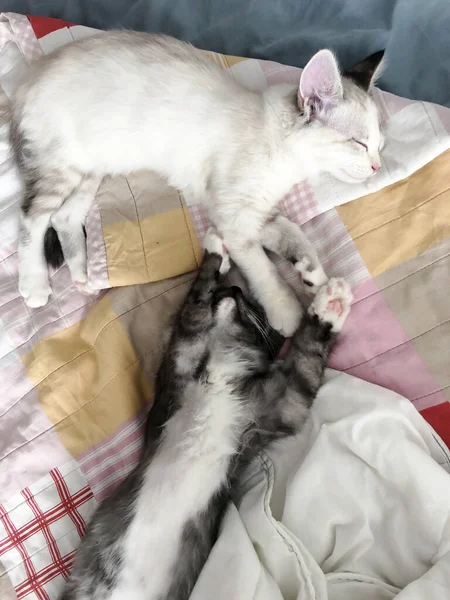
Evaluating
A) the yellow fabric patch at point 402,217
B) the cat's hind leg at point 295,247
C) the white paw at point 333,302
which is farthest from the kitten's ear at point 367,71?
the white paw at point 333,302

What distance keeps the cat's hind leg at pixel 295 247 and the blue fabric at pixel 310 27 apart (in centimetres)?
52

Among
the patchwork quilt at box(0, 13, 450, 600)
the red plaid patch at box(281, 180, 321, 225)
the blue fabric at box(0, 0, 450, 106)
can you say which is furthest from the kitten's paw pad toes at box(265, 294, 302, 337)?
the blue fabric at box(0, 0, 450, 106)

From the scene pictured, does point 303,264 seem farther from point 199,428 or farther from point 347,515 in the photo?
point 347,515

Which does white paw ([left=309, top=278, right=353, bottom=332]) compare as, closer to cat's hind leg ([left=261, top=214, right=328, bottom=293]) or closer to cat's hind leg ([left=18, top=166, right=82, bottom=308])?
cat's hind leg ([left=261, top=214, right=328, bottom=293])

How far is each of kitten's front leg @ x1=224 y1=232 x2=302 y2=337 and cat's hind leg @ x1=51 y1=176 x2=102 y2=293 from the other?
0.39m

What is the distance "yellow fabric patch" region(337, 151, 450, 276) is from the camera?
1.23 m

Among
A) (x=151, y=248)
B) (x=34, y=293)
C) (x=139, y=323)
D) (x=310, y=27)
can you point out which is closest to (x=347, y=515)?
(x=139, y=323)

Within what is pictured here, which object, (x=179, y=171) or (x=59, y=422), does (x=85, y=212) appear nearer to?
(x=179, y=171)

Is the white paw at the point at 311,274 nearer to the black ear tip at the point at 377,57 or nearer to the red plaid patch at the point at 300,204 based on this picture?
the red plaid patch at the point at 300,204

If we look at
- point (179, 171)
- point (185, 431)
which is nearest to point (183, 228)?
point (179, 171)

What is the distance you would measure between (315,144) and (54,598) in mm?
1215

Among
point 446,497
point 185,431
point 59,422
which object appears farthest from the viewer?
point 59,422

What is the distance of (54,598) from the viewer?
123 cm

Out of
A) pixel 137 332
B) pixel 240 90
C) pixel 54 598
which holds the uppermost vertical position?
pixel 240 90
